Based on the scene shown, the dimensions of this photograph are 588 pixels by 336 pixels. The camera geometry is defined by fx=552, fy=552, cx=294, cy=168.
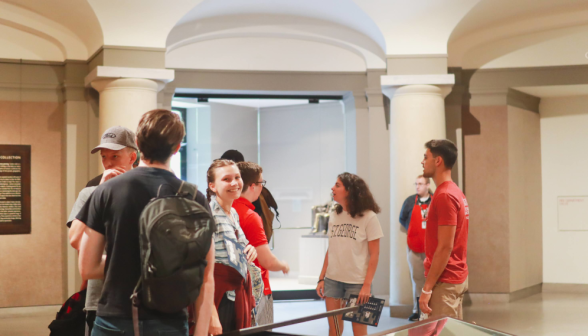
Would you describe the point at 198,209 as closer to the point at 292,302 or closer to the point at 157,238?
the point at 157,238

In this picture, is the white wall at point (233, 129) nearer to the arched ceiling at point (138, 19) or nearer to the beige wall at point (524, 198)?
the arched ceiling at point (138, 19)

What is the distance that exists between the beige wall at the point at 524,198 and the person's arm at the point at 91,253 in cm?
655

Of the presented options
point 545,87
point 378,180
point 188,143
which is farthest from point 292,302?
point 545,87

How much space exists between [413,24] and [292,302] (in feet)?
12.5

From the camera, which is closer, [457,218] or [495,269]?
Result: [457,218]

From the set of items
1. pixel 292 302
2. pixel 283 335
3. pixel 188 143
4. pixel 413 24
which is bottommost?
pixel 292 302

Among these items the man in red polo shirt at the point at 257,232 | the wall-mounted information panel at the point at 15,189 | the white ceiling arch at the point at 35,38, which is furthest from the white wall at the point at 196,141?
the man in red polo shirt at the point at 257,232

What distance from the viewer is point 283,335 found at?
2008mm

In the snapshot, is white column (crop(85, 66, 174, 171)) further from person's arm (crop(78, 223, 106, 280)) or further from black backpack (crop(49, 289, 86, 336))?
person's arm (crop(78, 223, 106, 280))

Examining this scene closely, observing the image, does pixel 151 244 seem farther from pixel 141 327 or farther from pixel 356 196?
pixel 356 196

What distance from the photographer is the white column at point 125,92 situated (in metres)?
5.91

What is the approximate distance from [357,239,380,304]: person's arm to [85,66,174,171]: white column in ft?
10.3

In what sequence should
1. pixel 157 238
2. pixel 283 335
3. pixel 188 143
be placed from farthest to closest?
pixel 188 143 < pixel 283 335 < pixel 157 238

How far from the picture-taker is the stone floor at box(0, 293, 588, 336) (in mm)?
5609
